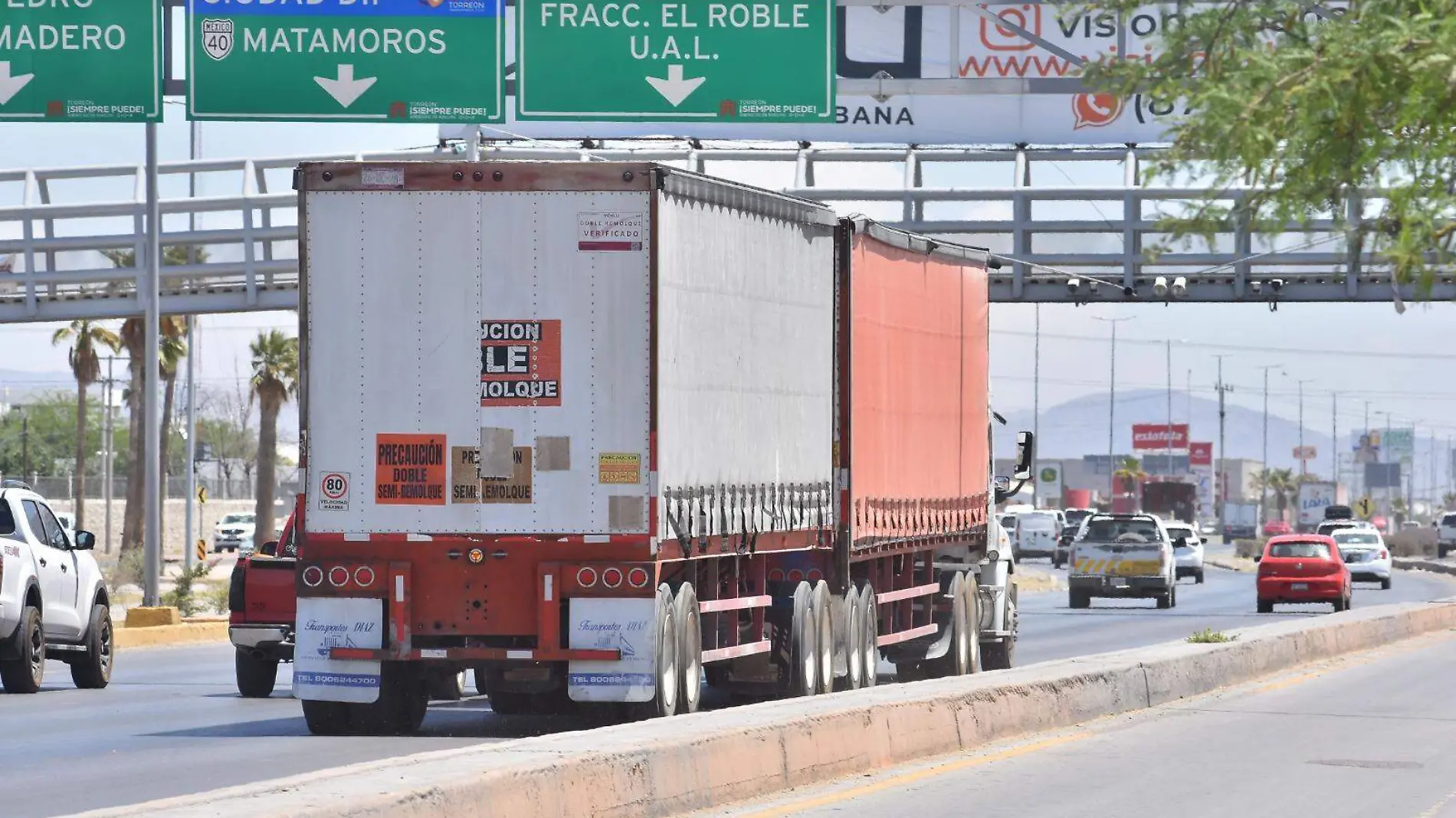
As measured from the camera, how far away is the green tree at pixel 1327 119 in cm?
841

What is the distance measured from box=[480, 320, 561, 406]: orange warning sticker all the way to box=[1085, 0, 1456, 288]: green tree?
825cm

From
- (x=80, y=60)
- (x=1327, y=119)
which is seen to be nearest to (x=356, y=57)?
(x=80, y=60)

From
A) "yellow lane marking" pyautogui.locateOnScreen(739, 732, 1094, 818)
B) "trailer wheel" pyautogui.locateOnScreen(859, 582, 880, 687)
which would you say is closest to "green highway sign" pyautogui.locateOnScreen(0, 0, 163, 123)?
"trailer wheel" pyautogui.locateOnScreen(859, 582, 880, 687)

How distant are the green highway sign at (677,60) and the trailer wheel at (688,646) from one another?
Answer: 412 inches

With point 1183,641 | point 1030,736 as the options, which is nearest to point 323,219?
point 1030,736

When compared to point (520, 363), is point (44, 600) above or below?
below

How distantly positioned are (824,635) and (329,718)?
4.27 metres

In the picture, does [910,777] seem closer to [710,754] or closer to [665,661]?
[710,754]

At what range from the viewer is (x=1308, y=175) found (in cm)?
890

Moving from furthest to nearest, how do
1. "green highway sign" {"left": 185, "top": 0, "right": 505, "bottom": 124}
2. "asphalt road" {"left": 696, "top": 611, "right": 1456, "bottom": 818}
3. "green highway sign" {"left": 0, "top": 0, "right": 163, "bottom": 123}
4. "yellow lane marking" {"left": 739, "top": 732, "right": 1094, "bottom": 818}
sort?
"green highway sign" {"left": 0, "top": 0, "right": 163, "bottom": 123}
"green highway sign" {"left": 185, "top": 0, "right": 505, "bottom": 124}
"asphalt road" {"left": 696, "top": 611, "right": 1456, "bottom": 818}
"yellow lane marking" {"left": 739, "top": 732, "right": 1094, "bottom": 818}

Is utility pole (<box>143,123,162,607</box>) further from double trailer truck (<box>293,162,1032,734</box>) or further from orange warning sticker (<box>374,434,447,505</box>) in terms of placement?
orange warning sticker (<box>374,434,447,505</box>)

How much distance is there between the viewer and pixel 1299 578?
149ft

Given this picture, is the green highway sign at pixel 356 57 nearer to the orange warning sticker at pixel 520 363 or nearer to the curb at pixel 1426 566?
the orange warning sticker at pixel 520 363

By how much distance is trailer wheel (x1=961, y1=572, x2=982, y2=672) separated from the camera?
24256mm
